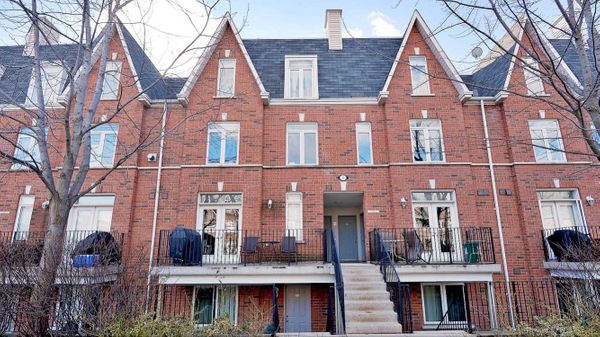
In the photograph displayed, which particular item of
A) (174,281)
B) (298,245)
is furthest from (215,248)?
(298,245)

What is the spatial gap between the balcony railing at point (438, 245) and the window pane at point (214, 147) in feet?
19.5

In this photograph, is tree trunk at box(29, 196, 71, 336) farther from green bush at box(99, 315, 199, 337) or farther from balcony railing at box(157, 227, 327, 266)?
balcony railing at box(157, 227, 327, 266)

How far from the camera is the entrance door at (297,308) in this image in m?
11.0

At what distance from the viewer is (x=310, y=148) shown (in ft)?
42.7

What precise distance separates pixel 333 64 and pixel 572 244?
1016 centimetres

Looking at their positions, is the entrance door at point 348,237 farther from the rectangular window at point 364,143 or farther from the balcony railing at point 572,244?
the balcony railing at point 572,244

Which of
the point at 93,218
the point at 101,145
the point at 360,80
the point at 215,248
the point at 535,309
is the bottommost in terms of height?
the point at 535,309

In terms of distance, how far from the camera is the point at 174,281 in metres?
10.2

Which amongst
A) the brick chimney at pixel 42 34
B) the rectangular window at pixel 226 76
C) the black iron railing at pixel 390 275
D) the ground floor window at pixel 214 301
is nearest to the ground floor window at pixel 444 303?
the black iron railing at pixel 390 275

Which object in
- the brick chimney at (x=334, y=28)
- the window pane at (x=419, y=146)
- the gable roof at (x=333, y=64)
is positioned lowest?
the window pane at (x=419, y=146)

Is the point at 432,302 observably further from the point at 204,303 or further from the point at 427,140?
the point at 204,303

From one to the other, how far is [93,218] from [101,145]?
264cm

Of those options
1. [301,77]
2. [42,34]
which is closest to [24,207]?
[42,34]

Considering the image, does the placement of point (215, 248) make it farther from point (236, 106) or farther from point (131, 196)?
point (236, 106)
